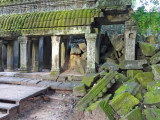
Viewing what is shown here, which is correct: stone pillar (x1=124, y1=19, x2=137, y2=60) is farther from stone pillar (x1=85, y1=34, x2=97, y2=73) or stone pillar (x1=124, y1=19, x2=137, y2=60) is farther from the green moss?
the green moss

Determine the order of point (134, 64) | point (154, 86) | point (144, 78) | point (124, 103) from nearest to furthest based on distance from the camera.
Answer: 1. point (124, 103)
2. point (154, 86)
3. point (144, 78)
4. point (134, 64)

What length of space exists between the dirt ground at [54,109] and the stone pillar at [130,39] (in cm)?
284

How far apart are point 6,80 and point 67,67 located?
2709mm

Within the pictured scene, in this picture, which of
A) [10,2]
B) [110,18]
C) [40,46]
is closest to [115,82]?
[110,18]

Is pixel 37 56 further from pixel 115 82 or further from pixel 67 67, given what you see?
pixel 115 82

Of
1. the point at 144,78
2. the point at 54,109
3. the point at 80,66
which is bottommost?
the point at 54,109

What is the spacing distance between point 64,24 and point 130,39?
273cm

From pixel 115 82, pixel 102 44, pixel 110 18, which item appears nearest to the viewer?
pixel 115 82

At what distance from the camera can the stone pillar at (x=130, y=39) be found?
18.1ft

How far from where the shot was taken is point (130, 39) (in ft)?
18.2

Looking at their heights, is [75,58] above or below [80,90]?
above

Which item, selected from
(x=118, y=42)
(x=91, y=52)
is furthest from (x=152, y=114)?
(x=118, y=42)

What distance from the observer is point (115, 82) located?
3.85m

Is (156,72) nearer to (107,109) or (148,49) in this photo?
(148,49)
